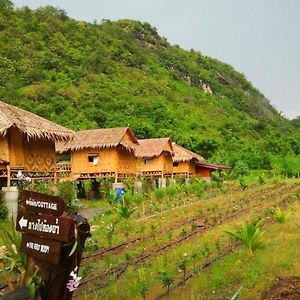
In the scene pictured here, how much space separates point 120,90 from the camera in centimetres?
5131

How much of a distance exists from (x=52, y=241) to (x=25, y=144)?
46.3 ft

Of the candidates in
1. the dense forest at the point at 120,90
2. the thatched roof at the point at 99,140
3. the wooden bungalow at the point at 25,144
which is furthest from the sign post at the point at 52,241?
the dense forest at the point at 120,90

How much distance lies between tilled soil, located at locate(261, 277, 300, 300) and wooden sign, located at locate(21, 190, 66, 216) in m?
3.38

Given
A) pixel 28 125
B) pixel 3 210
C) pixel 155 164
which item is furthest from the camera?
pixel 155 164

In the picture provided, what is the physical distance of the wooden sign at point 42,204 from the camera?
4402 mm

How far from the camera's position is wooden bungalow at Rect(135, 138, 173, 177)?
32.3 metres

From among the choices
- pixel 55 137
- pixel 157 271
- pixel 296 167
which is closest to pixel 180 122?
pixel 296 167

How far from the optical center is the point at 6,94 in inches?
1561

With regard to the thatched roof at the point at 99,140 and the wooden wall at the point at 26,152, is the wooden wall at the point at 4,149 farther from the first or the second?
the thatched roof at the point at 99,140

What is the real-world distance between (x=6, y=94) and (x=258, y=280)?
120ft

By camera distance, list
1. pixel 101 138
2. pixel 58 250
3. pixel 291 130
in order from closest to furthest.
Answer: pixel 58 250 < pixel 101 138 < pixel 291 130

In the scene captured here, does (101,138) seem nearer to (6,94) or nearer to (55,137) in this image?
→ (55,137)

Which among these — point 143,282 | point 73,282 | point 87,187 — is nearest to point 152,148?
point 87,187

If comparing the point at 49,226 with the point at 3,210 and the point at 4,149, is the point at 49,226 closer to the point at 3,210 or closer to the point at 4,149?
the point at 3,210
